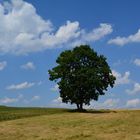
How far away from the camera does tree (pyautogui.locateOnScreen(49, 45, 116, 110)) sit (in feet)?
300

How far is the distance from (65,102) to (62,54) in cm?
1001

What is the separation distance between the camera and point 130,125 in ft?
160

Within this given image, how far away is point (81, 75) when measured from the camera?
9094 cm

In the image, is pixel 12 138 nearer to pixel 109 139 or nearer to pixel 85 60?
pixel 109 139

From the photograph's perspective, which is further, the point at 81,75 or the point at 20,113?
the point at 81,75

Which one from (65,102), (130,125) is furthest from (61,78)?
(130,125)

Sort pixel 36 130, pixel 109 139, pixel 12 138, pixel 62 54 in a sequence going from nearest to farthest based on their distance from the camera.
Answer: pixel 109 139
pixel 12 138
pixel 36 130
pixel 62 54

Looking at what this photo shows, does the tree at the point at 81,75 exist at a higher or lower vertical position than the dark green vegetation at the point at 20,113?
higher

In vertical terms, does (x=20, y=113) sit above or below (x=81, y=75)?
below

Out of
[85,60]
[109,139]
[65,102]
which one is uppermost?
[85,60]

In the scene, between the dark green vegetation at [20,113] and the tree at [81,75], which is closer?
the dark green vegetation at [20,113]

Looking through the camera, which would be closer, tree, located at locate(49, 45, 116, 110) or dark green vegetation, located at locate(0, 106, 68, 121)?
dark green vegetation, located at locate(0, 106, 68, 121)

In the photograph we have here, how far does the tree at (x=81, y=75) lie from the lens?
91500mm

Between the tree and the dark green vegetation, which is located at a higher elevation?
the tree
